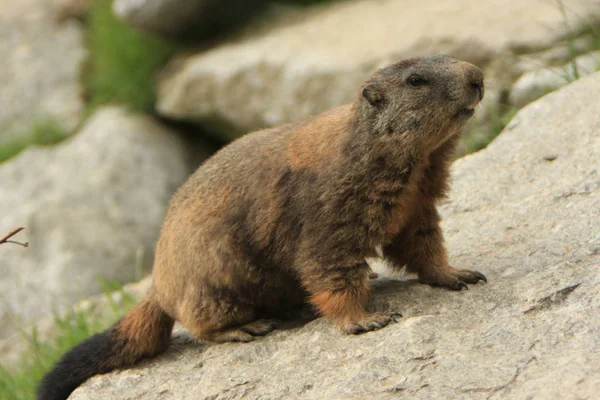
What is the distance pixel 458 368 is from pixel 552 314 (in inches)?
25.2

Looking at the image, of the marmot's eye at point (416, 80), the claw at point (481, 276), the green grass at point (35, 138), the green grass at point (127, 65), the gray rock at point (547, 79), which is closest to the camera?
the marmot's eye at point (416, 80)

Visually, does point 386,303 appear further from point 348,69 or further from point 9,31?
point 9,31

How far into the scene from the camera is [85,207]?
10242 mm

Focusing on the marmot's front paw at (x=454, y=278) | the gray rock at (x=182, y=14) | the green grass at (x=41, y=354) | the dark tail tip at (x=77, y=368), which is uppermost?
the gray rock at (x=182, y=14)

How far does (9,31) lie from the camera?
42.9ft

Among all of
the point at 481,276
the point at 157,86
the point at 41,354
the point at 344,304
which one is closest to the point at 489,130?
the point at 481,276

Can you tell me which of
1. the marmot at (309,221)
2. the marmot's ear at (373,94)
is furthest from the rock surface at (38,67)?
the marmot's ear at (373,94)

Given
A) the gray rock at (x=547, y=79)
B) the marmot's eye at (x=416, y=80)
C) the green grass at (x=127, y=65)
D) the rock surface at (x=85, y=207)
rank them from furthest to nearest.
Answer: the green grass at (x=127, y=65)
the rock surface at (x=85, y=207)
the gray rock at (x=547, y=79)
the marmot's eye at (x=416, y=80)

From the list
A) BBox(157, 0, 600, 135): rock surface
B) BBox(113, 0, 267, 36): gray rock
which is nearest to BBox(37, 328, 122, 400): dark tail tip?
BBox(157, 0, 600, 135): rock surface

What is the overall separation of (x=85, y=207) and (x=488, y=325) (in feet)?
23.3

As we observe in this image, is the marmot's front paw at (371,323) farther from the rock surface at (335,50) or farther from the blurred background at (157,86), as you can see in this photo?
the rock surface at (335,50)

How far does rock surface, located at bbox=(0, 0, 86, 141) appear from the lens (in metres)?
12.0

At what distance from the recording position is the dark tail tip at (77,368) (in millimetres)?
5141

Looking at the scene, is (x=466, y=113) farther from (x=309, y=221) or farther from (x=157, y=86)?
(x=157, y=86)
